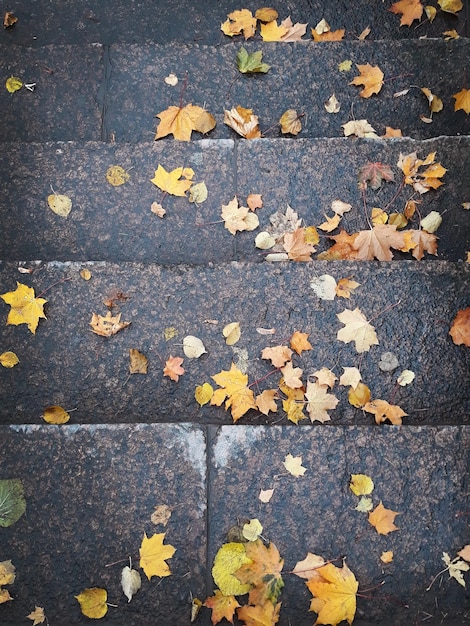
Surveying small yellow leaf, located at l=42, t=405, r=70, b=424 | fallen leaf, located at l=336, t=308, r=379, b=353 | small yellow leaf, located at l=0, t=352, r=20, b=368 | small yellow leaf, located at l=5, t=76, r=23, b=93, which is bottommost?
small yellow leaf, located at l=42, t=405, r=70, b=424

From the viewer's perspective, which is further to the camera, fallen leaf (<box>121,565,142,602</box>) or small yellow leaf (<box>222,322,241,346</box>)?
small yellow leaf (<box>222,322,241,346</box>)

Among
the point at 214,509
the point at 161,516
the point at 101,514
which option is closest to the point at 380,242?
the point at 214,509

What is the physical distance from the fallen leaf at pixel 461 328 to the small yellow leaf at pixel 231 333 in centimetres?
71

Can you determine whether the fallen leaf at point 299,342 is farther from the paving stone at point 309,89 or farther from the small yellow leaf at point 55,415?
the paving stone at point 309,89

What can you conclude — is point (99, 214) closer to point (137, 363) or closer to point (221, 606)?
point (137, 363)

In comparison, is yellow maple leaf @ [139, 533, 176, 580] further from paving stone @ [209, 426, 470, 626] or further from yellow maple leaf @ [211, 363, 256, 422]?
yellow maple leaf @ [211, 363, 256, 422]

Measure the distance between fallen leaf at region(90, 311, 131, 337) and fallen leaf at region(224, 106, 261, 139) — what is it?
3.46 ft

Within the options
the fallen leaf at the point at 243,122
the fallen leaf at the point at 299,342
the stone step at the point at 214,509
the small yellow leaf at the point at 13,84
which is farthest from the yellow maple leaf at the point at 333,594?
the small yellow leaf at the point at 13,84

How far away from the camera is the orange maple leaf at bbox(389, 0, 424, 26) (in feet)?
10.0

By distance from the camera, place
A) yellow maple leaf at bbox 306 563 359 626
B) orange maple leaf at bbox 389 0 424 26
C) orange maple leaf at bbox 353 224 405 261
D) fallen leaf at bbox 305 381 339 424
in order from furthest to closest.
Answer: orange maple leaf at bbox 389 0 424 26 < orange maple leaf at bbox 353 224 405 261 < fallen leaf at bbox 305 381 339 424 < yellow maple leaf at bbox 306 563 359 626

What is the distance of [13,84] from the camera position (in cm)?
278

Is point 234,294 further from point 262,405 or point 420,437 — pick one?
point 420,437

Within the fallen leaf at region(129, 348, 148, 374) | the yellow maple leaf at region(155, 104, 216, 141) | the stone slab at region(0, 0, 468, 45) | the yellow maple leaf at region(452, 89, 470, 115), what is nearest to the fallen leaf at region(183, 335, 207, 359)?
the fallen leaf at region(129, 348, 148, 374)

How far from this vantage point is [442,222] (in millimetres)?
2441
